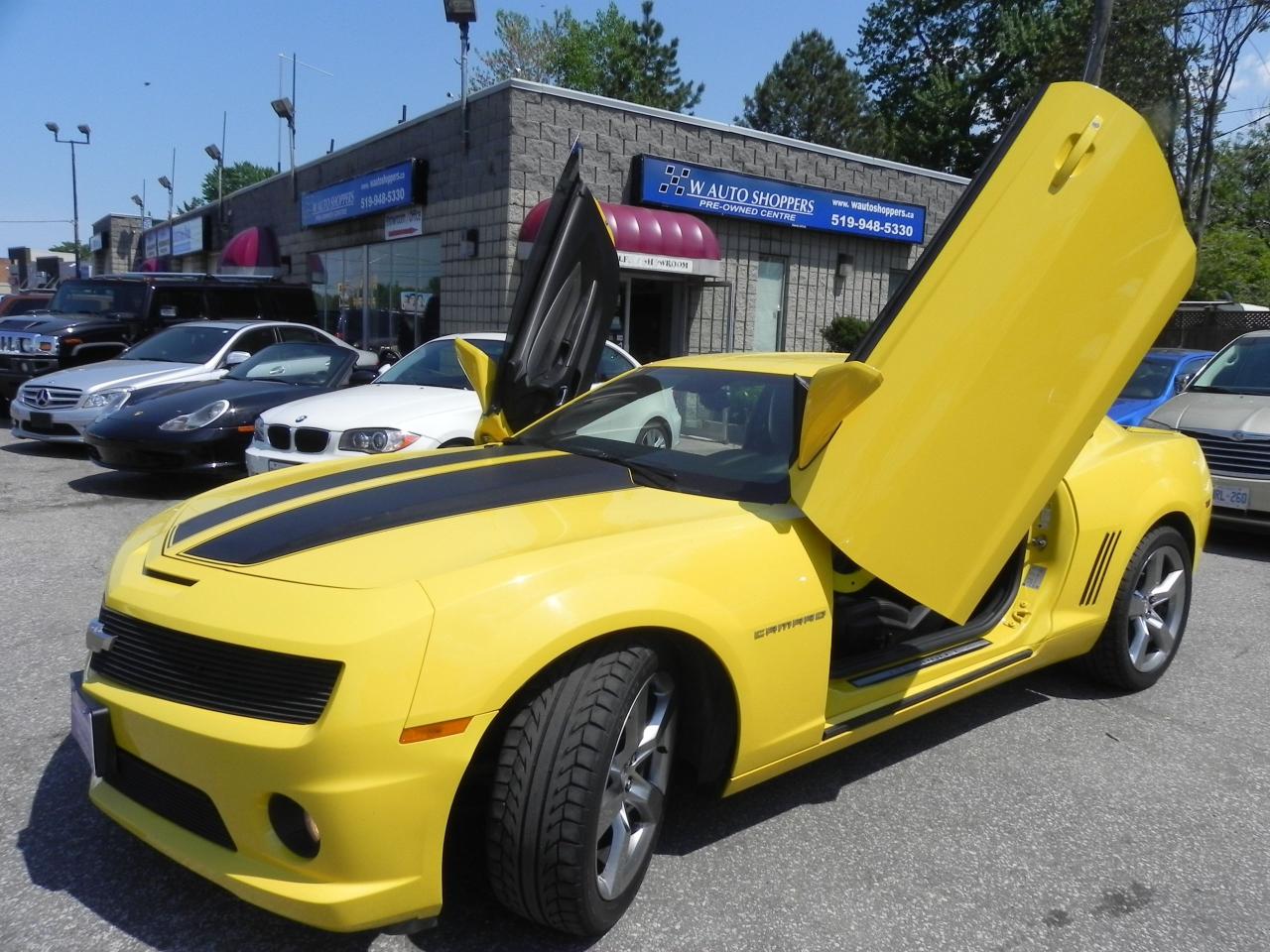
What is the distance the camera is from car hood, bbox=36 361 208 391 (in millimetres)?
9242

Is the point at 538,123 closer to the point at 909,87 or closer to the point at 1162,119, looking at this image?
the point at 1162,119

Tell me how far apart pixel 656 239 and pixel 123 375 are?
24.1 feet

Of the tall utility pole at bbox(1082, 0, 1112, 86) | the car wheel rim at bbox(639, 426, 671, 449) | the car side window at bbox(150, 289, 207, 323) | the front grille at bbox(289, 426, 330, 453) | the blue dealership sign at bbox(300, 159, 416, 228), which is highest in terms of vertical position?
the tall utility pole at bbox(1082, 0, 1112, 86)

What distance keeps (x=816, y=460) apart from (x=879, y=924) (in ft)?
4.08

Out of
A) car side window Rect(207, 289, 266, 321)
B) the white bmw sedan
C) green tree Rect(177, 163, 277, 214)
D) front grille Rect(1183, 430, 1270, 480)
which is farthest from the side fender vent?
green tree Rect(177, 163, 277, 214)

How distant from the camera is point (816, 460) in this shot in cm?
278

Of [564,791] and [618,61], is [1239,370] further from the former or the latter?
[618,61]

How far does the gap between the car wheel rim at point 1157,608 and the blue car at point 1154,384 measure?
16.7 ft

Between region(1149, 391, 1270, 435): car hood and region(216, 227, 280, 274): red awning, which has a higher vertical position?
region(216, 227, 280, 274): red awning

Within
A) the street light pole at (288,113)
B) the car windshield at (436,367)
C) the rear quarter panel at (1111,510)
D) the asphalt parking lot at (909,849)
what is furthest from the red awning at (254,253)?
the rear quarter panel at (1111,510)

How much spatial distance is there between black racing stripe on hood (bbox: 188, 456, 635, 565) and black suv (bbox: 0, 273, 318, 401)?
1012cm

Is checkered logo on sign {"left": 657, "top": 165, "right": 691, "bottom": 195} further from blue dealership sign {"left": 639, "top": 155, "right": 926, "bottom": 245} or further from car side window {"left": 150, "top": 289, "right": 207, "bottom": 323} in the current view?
car side window {"left": 150, "top": 289, "right": 207, "bottom": 323}

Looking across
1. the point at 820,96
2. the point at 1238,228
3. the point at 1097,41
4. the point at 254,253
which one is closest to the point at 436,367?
the point at 1097,41

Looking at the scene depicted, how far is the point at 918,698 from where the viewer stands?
3.09m
